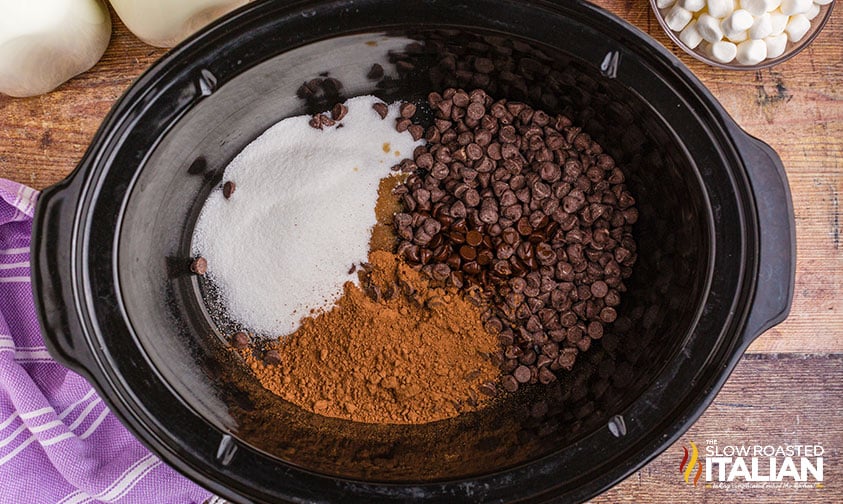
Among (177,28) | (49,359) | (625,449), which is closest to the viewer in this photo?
(625,449)

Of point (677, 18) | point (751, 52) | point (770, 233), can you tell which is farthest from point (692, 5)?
point (770, 233)

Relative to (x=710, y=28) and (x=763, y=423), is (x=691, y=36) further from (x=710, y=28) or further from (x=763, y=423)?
(x=763, y=423)

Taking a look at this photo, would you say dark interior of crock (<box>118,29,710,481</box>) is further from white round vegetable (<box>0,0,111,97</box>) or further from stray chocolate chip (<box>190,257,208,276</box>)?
white round vegetable (<box>0,0,111,97</box>)

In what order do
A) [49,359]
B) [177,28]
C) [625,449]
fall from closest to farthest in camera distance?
[625,449], [177,28], [49,359]

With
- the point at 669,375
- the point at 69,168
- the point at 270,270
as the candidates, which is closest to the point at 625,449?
the point at 669,375

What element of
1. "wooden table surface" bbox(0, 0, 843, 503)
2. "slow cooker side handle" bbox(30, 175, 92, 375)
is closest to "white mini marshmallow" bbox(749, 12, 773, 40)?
"wooden table surface" bbox(0, 0, 843, 503)

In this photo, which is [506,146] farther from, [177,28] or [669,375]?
[177,28]
